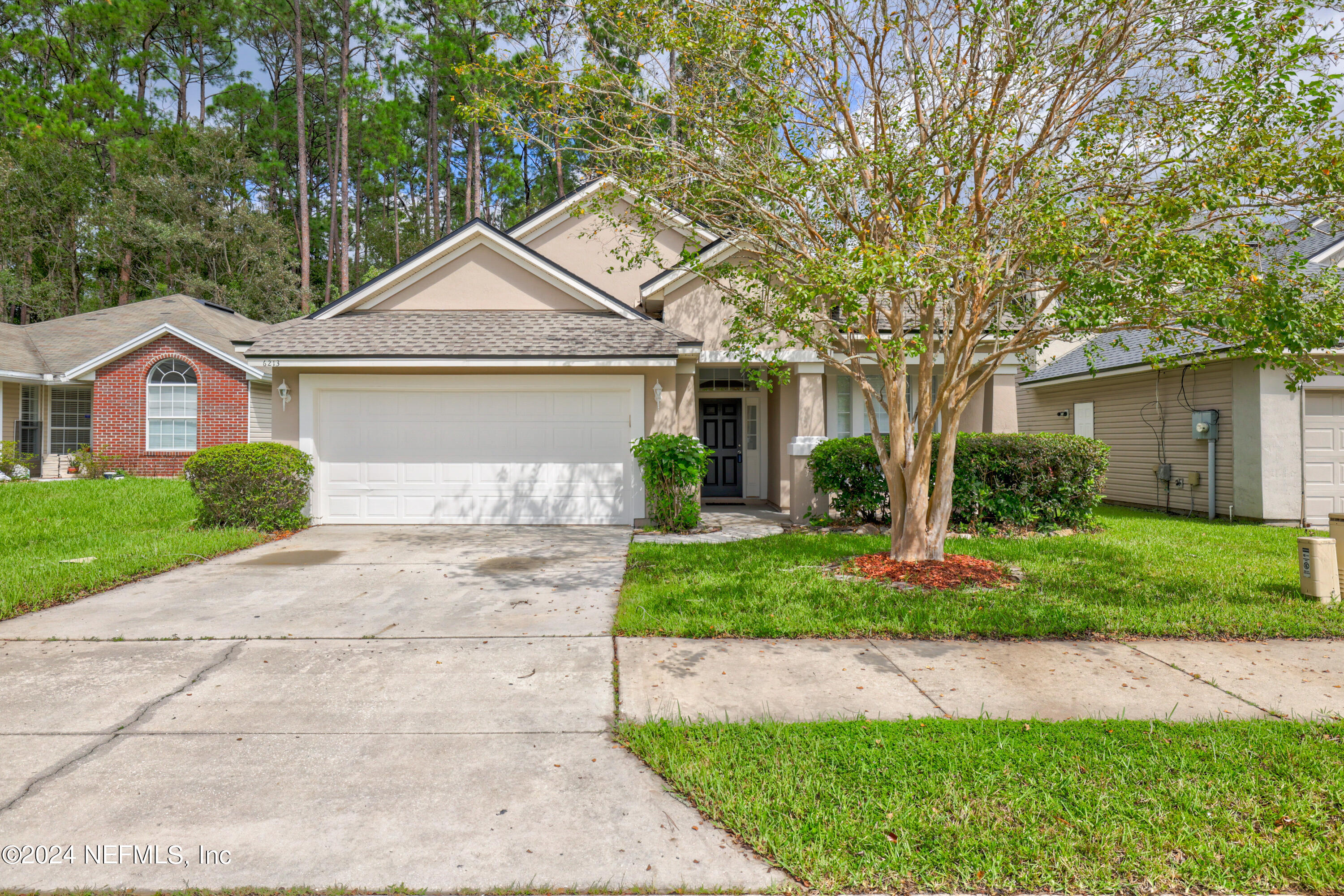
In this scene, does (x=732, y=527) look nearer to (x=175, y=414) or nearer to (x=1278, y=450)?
(x=1278, y=450)

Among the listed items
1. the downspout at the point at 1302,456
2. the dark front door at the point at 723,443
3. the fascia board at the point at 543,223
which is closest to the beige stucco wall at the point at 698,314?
the dark front door at the point at 723,443

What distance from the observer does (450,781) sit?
346 cm

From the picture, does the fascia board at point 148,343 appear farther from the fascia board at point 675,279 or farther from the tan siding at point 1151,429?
the tan siding at point 1151,429

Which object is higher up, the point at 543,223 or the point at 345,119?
the point at 345,119

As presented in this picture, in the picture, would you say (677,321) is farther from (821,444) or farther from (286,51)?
(286,51)

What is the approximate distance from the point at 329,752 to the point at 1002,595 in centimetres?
572

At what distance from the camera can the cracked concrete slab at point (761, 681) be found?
4262mm

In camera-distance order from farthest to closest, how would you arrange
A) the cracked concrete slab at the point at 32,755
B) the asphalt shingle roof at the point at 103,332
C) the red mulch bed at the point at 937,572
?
the asphalt shingle roof at the point at 103,332, the red mulch bed at the point at 937,572, the cracked concrete slab at the point at 32,755

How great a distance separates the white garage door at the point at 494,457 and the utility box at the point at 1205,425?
9.89 m

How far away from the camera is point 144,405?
18.2 meters

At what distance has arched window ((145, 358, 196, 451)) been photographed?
1830 centimetres

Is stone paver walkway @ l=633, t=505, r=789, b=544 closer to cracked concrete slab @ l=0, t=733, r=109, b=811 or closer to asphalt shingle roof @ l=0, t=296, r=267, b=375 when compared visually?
cracked concrete slab @ l=0, t=733, r=109, b=811

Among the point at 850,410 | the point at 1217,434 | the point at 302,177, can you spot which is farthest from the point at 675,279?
the point at 302,177

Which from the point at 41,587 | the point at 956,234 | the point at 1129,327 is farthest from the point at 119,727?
the point at 1129,327
